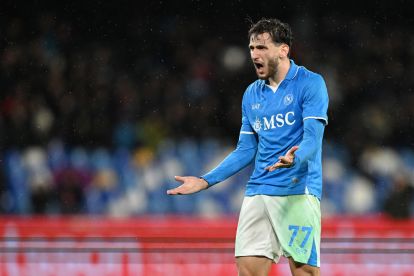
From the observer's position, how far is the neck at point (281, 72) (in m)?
→ 3.95

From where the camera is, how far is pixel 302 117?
152 inches

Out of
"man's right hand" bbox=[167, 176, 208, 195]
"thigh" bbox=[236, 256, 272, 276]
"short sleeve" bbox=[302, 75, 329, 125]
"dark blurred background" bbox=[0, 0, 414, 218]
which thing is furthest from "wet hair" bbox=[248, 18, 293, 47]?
"dark blurred background" bbox=[0, 0, 414, 218]

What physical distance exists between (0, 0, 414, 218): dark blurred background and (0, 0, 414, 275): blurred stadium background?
0.6 inches

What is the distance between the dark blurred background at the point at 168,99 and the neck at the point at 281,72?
15.7ft

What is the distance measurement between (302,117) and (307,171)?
0.80 feet

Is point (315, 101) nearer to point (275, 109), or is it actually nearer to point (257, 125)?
point (275, 109)

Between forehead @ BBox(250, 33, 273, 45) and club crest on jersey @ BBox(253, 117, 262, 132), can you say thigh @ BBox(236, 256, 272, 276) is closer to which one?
club crest on jersey @ BBox(253, 117, 262, 132)

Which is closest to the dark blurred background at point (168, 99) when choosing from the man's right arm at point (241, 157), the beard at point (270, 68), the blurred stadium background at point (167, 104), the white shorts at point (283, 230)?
the blurred stadium background at point (167, 104)

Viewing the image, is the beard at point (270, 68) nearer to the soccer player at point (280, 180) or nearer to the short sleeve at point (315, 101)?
the soccer player at point (280, 180)

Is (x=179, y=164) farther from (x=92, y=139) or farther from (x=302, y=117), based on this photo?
(x=302, y=117)

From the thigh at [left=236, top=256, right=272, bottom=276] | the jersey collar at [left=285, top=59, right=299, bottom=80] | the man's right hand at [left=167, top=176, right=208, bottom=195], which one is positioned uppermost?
the jersey collar at [left=285, top=59, right=299, bottom=80]

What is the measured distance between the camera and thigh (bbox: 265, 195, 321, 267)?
3844 millimetres

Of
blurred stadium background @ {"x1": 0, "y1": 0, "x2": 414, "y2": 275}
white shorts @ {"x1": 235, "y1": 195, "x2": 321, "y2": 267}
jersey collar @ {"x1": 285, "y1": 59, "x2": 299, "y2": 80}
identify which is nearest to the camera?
white shorts @ {"x1": 235, "y1": 195, "x2": 321, "y2": 267}

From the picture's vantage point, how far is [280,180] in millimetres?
3898
